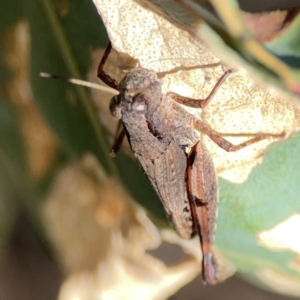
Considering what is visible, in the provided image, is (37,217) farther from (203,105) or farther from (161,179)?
(203,105)

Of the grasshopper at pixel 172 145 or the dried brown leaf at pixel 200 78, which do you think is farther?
the grasshopper at pixel 172 145

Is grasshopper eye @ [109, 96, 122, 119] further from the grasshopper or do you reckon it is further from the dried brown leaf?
the dried brown leaf

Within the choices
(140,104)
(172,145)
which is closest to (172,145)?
(172,145)

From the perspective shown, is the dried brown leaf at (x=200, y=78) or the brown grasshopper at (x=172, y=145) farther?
the brown grasshopper at (x=172, y=145)

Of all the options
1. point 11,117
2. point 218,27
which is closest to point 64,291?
point 11,117

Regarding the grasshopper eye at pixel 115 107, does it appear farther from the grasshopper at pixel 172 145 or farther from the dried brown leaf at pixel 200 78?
the dried brown leaf at pixel 200 78

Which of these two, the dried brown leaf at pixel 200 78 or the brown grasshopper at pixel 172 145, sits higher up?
the dried brown leaf at pixel 200 78

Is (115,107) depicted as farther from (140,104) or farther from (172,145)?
(172,145)

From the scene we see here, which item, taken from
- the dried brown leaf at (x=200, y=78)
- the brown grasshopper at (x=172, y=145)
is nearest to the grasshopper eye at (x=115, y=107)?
the brown grasshopper at (x=172, y=145)

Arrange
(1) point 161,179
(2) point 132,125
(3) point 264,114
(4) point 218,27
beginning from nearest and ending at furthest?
(4) point 218,27 → (3) point 264,114 → (2) point 132,125 → (1) point 161,179
